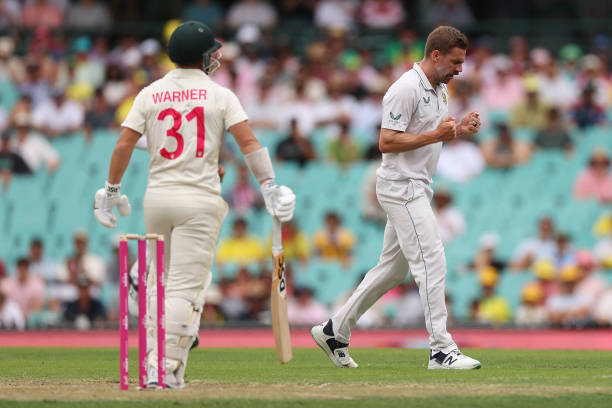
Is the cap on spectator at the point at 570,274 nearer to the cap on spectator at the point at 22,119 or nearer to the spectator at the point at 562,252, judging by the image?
the spectator at the point at 562,252

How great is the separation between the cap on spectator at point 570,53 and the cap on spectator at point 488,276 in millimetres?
5492

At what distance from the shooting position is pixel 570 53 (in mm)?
21016

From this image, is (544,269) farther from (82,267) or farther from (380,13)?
(380,13)

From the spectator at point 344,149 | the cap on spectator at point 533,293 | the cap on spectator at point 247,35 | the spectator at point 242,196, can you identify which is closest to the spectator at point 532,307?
the cap on spectator at point 533,293

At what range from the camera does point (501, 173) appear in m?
18.9

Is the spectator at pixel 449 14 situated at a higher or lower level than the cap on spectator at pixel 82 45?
higher

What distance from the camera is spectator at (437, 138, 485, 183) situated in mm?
18717

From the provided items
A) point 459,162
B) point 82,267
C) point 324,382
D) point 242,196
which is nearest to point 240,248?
point 242,196

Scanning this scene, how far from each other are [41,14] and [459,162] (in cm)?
836

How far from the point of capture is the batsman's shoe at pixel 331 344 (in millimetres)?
9461

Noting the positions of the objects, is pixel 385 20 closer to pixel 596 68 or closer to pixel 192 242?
pixel 596 68

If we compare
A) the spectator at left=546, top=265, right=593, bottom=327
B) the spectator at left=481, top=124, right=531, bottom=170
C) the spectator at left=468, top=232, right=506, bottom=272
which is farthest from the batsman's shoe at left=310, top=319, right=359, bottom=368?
the spectator at left=481, top=124, right=531, bottom=170

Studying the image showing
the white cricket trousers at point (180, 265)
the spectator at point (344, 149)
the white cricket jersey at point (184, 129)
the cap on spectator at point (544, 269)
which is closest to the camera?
the white cricket trousers at point (180, 265)

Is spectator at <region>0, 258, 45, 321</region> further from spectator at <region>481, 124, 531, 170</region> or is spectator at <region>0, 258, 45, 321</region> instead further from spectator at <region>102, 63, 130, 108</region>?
spectator at <region>481, 124, 531, 170</region>
